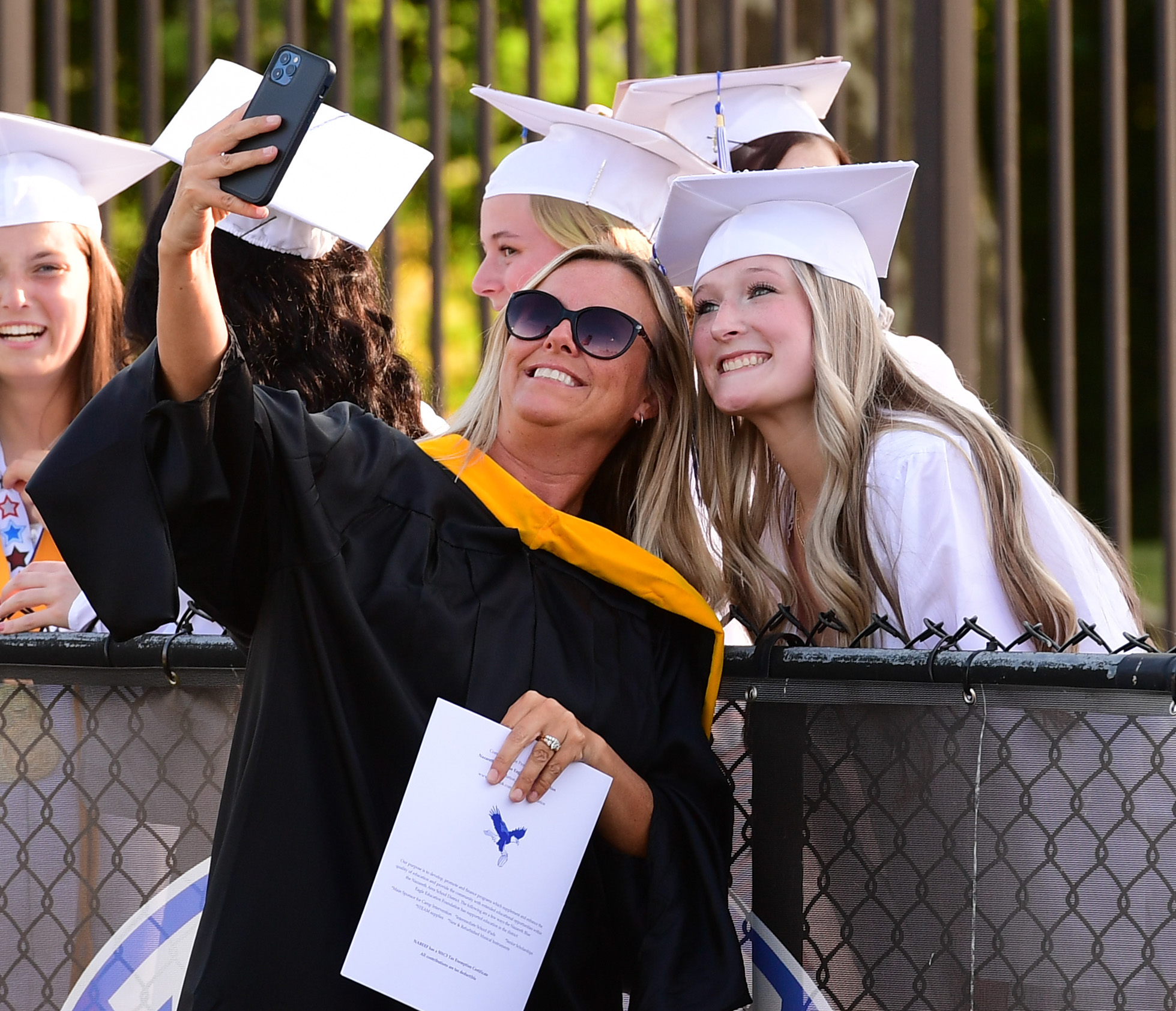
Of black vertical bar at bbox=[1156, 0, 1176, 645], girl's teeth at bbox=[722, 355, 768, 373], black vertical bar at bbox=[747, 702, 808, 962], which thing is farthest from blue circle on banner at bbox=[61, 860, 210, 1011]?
black vertical bar at bbox=[1156, 0, 1176, 645]

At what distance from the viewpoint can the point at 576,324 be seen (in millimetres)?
2742

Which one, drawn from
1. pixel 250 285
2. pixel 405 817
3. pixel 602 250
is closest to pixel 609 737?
pixel 405 817

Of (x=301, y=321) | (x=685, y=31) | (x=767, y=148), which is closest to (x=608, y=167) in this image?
(x=767, y=148)

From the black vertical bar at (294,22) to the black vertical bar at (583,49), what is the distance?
810mm

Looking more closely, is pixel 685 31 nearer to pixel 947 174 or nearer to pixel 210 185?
pixel 947 174

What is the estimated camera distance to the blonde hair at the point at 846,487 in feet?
9.06

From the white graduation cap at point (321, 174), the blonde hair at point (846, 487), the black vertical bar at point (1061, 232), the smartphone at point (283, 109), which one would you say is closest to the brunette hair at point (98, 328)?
the white graduation cap at point (321, 174)

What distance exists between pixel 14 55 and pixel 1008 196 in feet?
9.77

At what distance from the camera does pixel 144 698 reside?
2.48 m

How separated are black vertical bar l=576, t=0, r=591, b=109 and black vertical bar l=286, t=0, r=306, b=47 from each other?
31.9 inches

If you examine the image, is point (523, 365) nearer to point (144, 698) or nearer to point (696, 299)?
point (696, 299)

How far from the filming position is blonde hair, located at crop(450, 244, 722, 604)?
273 cm

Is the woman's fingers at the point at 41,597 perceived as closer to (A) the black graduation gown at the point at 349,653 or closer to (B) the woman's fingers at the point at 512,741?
(A) the black graduation gown at the point at 349,653

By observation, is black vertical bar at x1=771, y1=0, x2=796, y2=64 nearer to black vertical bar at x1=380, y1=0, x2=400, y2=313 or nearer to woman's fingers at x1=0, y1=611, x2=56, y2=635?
black vertical bar at x1=380, y1=0, x2=400, y2=313
